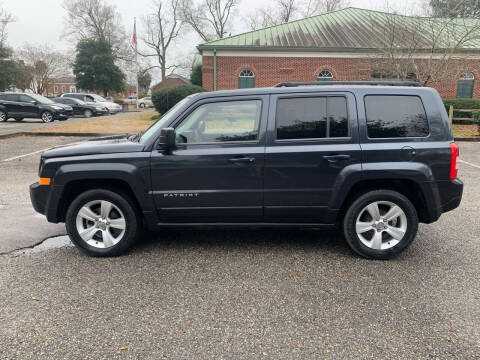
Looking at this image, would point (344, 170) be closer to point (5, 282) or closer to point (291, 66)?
point (5, 282)

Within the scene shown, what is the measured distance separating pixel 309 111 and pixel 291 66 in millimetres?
20967

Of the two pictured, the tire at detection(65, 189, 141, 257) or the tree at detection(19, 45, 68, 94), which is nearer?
the tire at detection(65, 189, 141, 257)

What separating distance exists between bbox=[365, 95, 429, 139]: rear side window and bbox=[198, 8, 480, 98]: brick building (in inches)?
806

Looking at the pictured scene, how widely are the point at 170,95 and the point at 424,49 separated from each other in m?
14.4

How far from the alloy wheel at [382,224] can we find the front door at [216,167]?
1130 mm

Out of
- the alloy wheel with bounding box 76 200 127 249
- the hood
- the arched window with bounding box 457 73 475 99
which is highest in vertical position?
the arched window with bounding box 457 73 475 99

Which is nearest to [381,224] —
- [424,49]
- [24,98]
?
[424,49]

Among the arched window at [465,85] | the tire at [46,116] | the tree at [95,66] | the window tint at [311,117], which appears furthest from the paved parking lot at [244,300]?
the tree at [95,66]

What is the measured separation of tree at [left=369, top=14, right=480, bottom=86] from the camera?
18.4 metres

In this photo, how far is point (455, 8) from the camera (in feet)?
63.1

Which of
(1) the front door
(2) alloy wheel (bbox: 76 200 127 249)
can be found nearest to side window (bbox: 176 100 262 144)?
(1) the front door

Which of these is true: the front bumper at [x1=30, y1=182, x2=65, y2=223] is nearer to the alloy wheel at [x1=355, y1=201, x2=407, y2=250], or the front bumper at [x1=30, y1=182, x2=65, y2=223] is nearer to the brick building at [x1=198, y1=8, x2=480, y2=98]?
the alloy wheel at [x1=355, y1=201, x2=407, y2=250]

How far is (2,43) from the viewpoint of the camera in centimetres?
4116

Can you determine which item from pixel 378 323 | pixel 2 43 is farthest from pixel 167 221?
pixel 2 43
